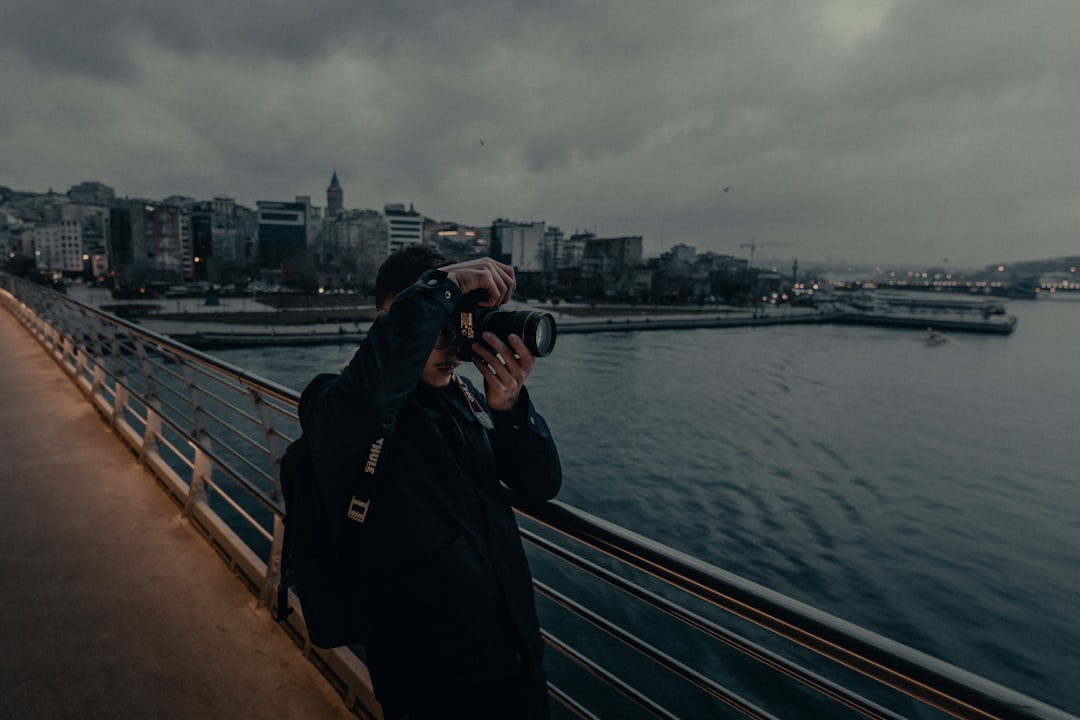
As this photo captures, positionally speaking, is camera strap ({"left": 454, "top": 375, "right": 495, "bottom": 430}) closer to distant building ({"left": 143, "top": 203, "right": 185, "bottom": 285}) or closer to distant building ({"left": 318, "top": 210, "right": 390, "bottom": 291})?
distant building ({"left": 318, "top": 210, "right": 390, "bottom": 291})

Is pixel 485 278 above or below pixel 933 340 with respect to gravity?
above

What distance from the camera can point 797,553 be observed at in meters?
12.1

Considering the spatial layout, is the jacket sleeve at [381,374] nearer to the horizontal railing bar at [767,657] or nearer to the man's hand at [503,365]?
the man's hand at [503,365]

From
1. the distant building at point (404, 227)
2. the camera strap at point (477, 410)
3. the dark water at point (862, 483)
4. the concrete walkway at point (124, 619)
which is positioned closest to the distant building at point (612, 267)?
the distant building at point (404, 227)

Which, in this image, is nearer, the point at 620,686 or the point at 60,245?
the point at 620,686

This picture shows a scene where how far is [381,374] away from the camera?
884 millimetres

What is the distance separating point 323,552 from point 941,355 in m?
53.5

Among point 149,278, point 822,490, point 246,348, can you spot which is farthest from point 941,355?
point 149,278

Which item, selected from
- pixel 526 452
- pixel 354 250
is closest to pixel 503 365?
pixel 526 452

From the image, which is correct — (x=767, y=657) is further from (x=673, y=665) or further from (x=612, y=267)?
(x=612, y=267)

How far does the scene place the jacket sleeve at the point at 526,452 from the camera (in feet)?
3.68

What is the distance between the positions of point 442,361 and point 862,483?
1870cm

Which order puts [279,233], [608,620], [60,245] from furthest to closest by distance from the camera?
[279,233], [60,245], [608,620]

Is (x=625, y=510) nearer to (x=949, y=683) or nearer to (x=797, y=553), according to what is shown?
(x=797, y=553)
